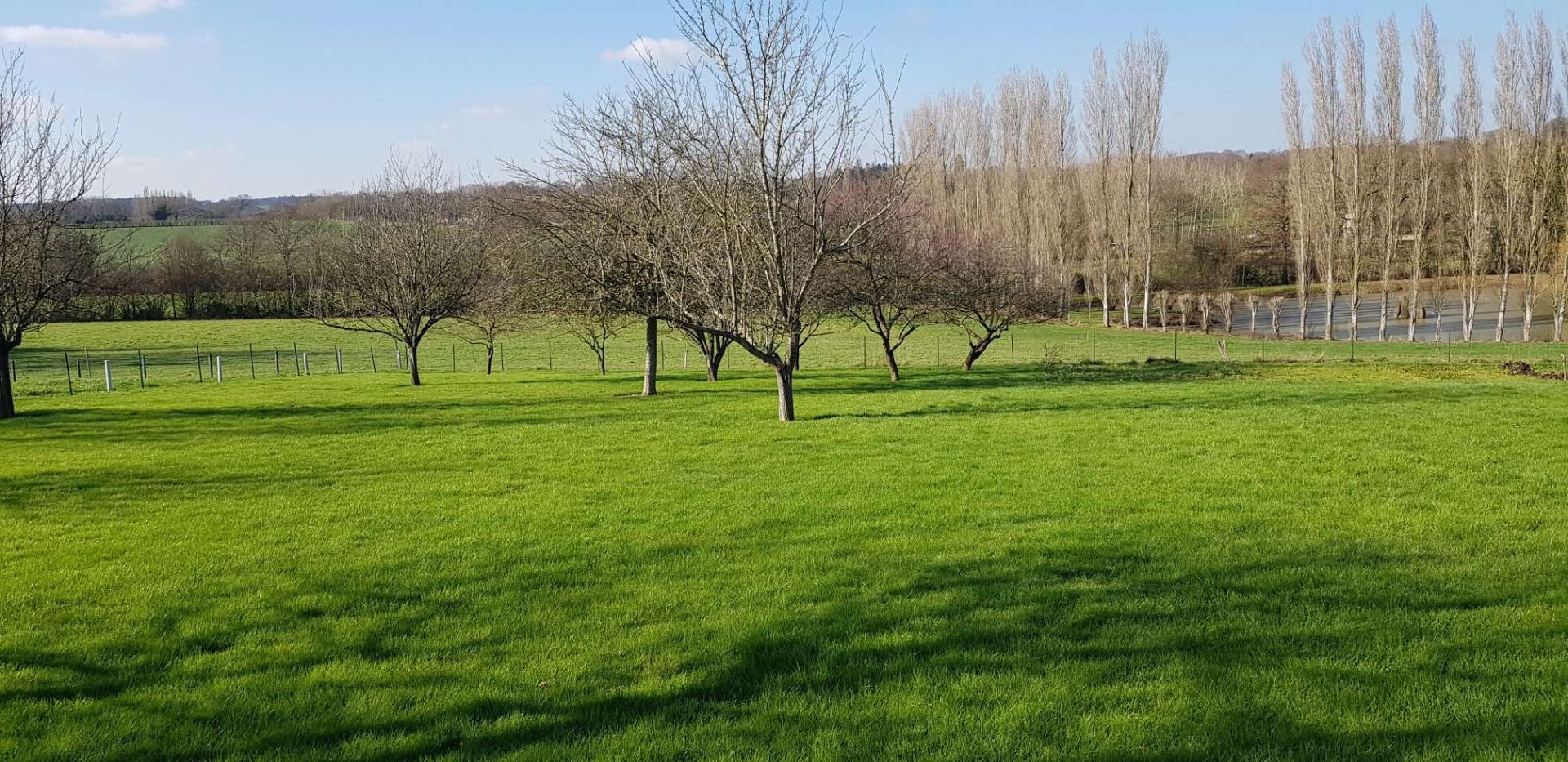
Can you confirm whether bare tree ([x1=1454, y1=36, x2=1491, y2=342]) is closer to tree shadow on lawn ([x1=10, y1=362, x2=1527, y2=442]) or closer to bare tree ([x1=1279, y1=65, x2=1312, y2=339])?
bare tree ([x1=1279, y1=65, x2=1312, y2=339])

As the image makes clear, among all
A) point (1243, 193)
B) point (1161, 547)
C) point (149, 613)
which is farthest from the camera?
point (1243, 193)

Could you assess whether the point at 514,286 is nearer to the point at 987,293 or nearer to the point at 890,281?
the point at 890,281

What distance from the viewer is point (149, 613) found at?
249 inches

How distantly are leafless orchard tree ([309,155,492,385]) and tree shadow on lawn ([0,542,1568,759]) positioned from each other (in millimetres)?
20259

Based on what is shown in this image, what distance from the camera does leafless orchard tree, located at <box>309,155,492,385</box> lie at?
84.9 feet

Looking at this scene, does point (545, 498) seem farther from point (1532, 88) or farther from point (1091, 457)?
point (1532, 88)

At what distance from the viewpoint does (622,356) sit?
44406mm

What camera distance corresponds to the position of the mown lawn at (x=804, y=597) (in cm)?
447

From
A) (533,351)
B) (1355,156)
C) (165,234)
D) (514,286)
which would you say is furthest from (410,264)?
Result: (165,234)

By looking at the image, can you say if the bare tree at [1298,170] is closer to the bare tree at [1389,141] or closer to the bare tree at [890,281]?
the bare tree at [1389,141]

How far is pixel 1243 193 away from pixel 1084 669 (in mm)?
94135

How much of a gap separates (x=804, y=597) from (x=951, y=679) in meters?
1.67

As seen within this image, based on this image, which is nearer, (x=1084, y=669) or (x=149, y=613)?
(x=1084, y=669)

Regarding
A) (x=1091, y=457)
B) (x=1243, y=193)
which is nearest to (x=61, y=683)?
(x=1091, y=457)
